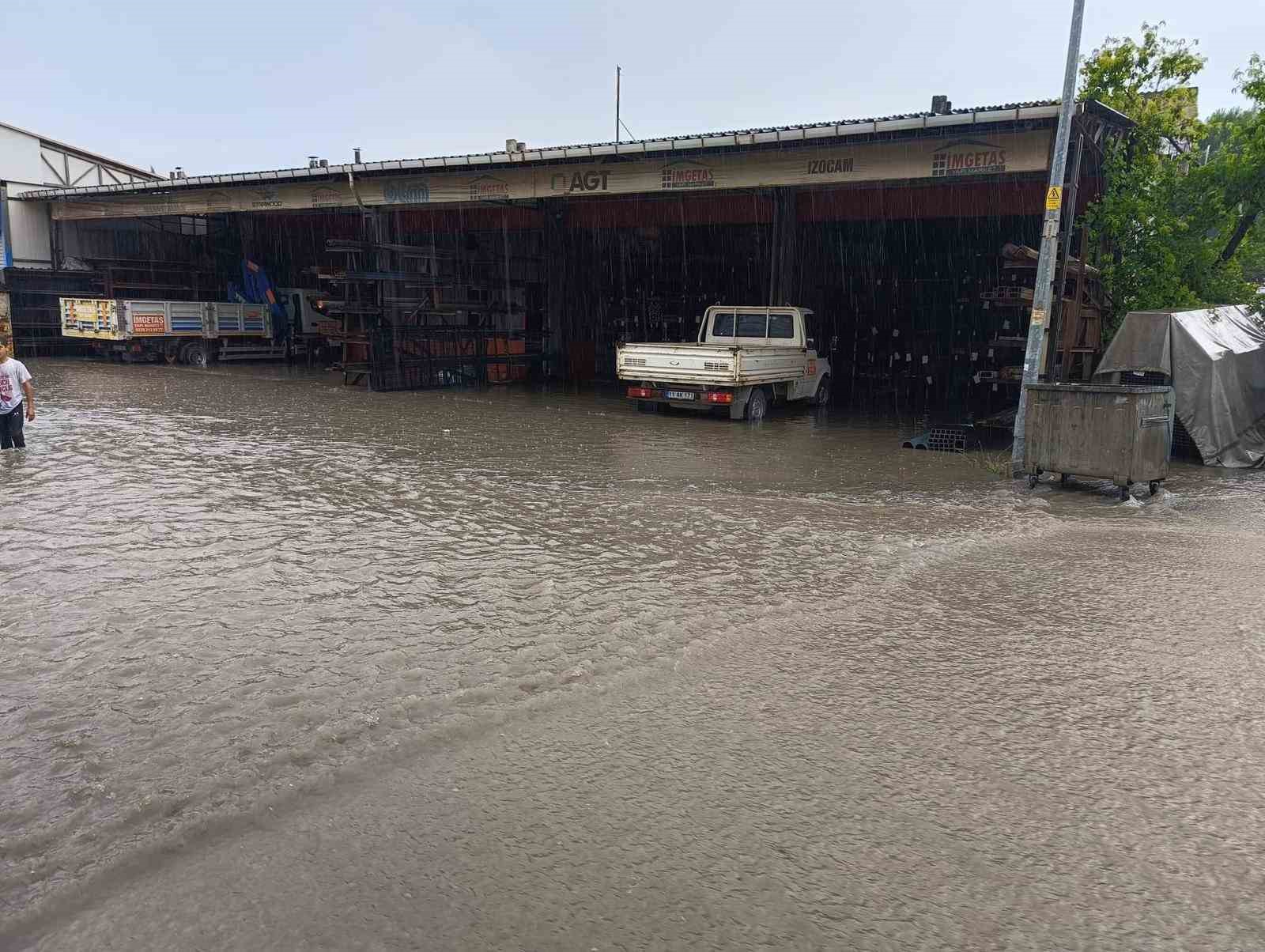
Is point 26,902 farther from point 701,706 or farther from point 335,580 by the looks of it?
point 335,580

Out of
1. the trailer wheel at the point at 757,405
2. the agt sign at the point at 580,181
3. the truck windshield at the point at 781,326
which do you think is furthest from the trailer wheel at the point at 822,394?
the agt sign at the point at 580,181

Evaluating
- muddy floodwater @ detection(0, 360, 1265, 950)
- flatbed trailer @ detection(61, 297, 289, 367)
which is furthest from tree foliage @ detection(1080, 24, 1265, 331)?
flatbed trailer @ detection(61, 297, 289, 367)

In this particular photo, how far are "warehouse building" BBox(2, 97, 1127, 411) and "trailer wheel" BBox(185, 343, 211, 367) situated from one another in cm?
360

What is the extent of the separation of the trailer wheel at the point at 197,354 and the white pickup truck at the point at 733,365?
14.5 metres

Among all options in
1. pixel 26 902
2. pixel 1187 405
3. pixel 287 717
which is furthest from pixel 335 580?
pixel 1187 405

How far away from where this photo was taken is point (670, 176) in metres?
17.0

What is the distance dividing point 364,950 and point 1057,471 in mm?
9687

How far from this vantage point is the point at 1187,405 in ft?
42.0

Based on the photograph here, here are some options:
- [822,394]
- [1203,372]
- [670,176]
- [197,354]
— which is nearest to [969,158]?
[1203,372]

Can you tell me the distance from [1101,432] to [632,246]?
19.5 metres

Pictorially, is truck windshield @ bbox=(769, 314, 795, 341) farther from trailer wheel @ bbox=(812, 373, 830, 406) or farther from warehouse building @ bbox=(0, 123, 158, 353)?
warehouse building @ bbox=(0, 123, 158, 353)

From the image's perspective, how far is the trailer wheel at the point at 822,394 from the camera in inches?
745

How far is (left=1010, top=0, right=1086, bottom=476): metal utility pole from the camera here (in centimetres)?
1073

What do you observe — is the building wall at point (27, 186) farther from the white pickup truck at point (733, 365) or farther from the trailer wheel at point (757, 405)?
the trailer wheel at point (757, 405)
